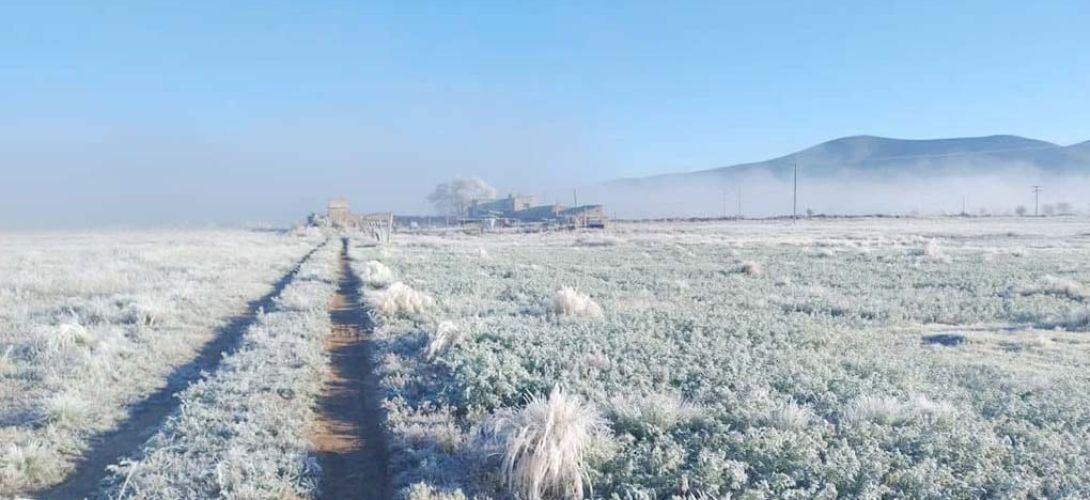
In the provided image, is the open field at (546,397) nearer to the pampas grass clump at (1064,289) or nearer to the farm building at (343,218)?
the pampas grass clump at (1064,289)

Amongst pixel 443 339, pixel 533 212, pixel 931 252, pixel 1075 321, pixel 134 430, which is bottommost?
pixel 1075 321

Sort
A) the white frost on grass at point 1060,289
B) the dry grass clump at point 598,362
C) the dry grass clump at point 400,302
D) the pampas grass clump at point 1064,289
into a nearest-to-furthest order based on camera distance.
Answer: the dry grass clump at point 598,362, the dry grass clump at point 400,302, the pampas grass clump at point 1064,289, the white frost on grass at point 1060,289

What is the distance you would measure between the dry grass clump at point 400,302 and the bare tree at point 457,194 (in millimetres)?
136621

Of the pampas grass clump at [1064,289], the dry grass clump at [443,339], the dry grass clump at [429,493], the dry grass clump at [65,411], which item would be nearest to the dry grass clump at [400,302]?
the dry grass clump at [443,339]

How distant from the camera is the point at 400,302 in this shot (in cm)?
1499

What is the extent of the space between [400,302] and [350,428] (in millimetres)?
7379

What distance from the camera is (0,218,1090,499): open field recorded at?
231 inches

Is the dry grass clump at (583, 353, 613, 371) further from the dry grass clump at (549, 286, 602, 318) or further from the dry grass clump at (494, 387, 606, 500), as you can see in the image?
the dry grass clump at (549, 286, 602, 318)

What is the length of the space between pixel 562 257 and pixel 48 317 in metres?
25.7

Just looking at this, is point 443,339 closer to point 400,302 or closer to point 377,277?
point 400,302

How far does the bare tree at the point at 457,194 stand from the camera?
15588 centimetres

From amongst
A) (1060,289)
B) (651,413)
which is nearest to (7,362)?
(651,413)

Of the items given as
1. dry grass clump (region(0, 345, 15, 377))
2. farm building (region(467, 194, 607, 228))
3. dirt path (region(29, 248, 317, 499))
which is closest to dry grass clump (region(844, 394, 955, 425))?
dirt path (region(29, 248, 317, 499))

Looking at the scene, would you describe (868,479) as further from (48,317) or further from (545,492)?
(48,317)
